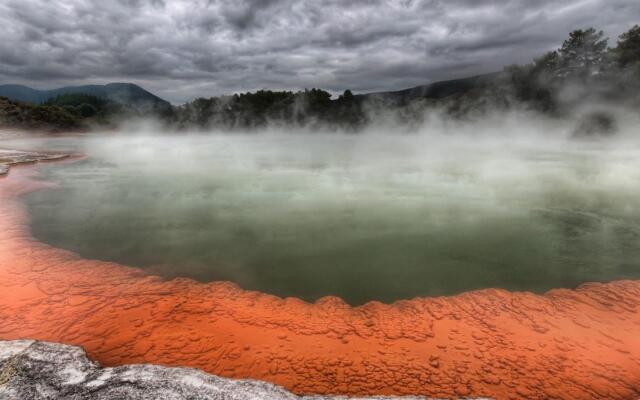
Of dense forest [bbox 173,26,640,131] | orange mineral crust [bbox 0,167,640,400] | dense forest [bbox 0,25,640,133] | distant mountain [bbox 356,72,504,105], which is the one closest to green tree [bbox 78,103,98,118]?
dense forest [bbox 0,25,640,133]

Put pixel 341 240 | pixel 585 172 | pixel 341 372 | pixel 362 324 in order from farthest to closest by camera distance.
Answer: pixel 585 172 → pixel 341 240 → pixel 362 324 → pixel 341 372

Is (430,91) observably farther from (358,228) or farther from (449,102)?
(358,228)

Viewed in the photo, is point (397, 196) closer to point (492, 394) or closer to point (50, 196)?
point (492, 394)

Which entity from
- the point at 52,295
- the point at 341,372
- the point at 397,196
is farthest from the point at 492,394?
the point at 397,196

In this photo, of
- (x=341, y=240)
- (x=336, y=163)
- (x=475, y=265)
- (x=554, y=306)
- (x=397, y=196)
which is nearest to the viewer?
(x=554, y=306)

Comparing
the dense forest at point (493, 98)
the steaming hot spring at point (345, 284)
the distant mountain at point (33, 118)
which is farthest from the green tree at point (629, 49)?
the distant mountain at point (33, 118)

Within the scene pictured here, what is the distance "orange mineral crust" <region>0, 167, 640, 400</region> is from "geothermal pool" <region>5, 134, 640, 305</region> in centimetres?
45

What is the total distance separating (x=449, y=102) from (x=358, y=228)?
4377cm

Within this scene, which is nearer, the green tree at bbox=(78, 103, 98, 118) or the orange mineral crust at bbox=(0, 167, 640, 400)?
the orange mineral crust at bbox=(0, 167, 640, 400)

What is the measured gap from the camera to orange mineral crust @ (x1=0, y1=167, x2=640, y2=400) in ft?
10.5

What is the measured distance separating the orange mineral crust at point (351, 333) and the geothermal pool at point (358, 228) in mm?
455

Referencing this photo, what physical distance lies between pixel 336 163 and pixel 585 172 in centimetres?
981

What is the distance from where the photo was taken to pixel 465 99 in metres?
44.6

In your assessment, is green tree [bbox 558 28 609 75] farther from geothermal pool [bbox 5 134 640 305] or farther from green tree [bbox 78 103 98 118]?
green tree [bbox 78 103 98 118]
